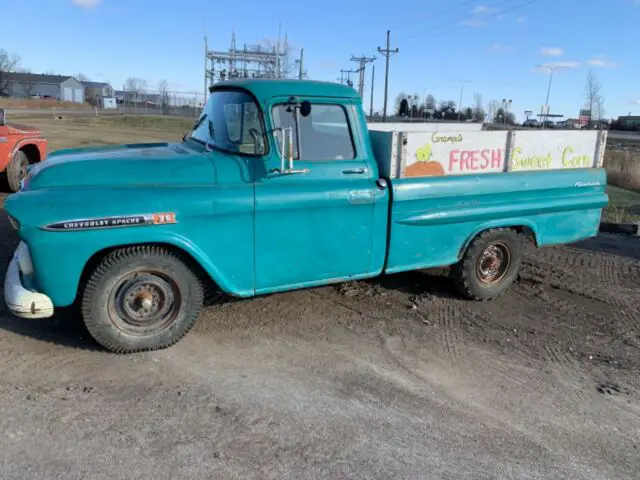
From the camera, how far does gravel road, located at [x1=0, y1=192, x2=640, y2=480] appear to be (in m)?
2.88

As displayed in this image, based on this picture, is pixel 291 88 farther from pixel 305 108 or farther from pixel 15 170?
pixel 15 170

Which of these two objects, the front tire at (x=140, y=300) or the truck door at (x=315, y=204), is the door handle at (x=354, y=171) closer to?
the truck door at (x=315, y=204)

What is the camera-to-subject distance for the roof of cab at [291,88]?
165 inches

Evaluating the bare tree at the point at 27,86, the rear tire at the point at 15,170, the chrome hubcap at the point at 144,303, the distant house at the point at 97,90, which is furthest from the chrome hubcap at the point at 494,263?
the distant house at the point at 97,90

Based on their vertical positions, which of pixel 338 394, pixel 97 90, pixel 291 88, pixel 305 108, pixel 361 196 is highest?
pixel 97 90

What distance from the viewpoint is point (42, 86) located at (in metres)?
86.0

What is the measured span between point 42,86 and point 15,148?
295ft

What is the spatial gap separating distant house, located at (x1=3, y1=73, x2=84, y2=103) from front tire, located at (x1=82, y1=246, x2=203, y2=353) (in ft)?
299

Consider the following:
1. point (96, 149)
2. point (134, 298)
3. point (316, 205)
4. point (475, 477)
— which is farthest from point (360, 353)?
point (96, 149)

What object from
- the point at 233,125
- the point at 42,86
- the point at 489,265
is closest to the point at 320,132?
the point at 233,125

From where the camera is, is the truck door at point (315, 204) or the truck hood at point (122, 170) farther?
the truck door at point (315, 204)

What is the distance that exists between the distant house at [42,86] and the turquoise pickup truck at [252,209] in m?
90.8

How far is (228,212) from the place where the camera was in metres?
3.94

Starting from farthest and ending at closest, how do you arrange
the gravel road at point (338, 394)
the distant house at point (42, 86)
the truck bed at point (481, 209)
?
the distant house at point (42, 86)
the truck bed at point (481, 209)
the gravel road at point (338, 394)
